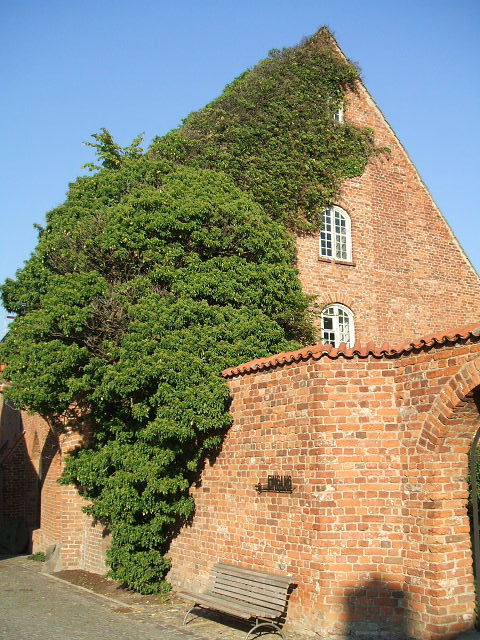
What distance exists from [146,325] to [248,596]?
4.51 m

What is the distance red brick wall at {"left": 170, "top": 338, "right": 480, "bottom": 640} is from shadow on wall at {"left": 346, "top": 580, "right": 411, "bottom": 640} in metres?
0.01

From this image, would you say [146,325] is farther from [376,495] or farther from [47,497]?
[47,497]

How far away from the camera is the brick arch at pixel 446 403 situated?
8133 millimetres

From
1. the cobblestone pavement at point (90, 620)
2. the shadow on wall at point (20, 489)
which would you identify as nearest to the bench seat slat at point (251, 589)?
the cobblestone pavement at point (90, 620)

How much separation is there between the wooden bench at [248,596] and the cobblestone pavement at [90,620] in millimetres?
367

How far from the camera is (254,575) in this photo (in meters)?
9.74

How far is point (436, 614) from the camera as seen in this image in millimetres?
→ 8195

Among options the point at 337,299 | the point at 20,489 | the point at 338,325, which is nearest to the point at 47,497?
the point at 20,489

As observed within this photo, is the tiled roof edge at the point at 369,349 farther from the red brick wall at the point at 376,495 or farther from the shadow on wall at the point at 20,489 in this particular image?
the shadow on wall at the point at 20,489

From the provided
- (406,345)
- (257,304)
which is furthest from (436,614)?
(257,304)

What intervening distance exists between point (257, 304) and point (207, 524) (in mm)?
4013

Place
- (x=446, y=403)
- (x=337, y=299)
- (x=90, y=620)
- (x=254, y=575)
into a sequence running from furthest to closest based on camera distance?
(x=337, y=299) → (x=90, y=620) → (x=254, y=575) → (x=446, y=403)

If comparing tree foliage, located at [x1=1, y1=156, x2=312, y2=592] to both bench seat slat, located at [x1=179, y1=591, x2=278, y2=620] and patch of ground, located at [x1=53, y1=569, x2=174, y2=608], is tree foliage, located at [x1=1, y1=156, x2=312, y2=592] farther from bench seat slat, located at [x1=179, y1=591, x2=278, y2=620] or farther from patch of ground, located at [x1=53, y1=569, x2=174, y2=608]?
bench seat slat, located at [x1=179, y1=591, x2=278, y2=620]

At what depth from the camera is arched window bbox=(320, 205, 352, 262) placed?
17.5 m
